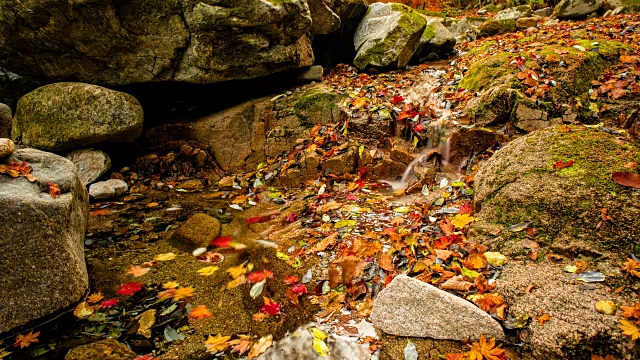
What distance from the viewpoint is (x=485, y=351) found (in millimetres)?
2389

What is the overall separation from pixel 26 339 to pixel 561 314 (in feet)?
14.9

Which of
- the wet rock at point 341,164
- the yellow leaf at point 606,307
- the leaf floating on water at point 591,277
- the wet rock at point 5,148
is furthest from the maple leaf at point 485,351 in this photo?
the wet rock at point 5,148

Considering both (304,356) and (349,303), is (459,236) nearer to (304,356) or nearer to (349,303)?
(349,303)

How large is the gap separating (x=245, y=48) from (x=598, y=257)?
6.67 meters

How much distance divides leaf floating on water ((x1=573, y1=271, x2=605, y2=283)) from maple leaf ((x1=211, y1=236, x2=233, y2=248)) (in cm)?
390

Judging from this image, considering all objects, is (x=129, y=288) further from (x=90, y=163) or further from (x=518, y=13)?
(x=518, y=13)

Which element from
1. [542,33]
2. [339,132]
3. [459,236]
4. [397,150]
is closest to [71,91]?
[339,132]

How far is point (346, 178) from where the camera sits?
238 inches

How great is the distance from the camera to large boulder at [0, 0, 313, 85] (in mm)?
5871

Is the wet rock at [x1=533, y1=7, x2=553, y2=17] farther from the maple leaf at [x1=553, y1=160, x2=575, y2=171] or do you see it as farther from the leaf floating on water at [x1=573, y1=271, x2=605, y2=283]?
the leaf floating on water at [x1=573, y1=271, x2=605, y2=283]

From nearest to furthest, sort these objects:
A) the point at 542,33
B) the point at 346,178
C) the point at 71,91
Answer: the point at 346,178, the point at 71,91, the point at 542,33

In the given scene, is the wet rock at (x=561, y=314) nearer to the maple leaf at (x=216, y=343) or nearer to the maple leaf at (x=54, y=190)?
the maple leaf at (x=216, y=343)

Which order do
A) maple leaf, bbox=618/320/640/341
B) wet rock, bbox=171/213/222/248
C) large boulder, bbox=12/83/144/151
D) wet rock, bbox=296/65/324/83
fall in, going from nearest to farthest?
maple leaf, bbox=618/320/640/341, wet rock, bbox=171/213/222/248, large boulder, bbox=12/83/144/151, wet rock, bbox=296/65/324/83

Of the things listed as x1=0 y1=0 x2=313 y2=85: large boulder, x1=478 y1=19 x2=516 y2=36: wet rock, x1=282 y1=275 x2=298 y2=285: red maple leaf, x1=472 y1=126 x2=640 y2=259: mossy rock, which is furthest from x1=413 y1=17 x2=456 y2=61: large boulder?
x1=282 y1=275 x2=298 y2=285: red maple leaf
